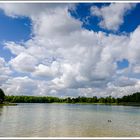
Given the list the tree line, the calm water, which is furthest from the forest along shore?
the calm water

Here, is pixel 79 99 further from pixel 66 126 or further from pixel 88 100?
pixel 66 126

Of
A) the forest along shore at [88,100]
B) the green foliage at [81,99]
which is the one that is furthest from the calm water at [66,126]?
the green foliage at [81,99]

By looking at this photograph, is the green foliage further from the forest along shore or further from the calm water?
the calm water

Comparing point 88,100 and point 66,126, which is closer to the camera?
point 66,126

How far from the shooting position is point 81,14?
10875 millimetres

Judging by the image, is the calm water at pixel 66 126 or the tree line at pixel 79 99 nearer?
the calm water at pixel 66 126

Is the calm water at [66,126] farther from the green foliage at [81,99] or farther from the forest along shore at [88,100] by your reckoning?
the green foliage at [81,99]

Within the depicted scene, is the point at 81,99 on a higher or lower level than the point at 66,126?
higher

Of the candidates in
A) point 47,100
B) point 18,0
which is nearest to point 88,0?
point 18,0

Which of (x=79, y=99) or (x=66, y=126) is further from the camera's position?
(x=79, y=99)

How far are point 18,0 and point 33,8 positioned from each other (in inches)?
125

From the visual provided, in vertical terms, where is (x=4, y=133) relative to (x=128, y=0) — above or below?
below

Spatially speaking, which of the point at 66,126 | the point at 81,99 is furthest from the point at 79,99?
the point at 66,126

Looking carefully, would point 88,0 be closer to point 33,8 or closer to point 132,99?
point 33,8
